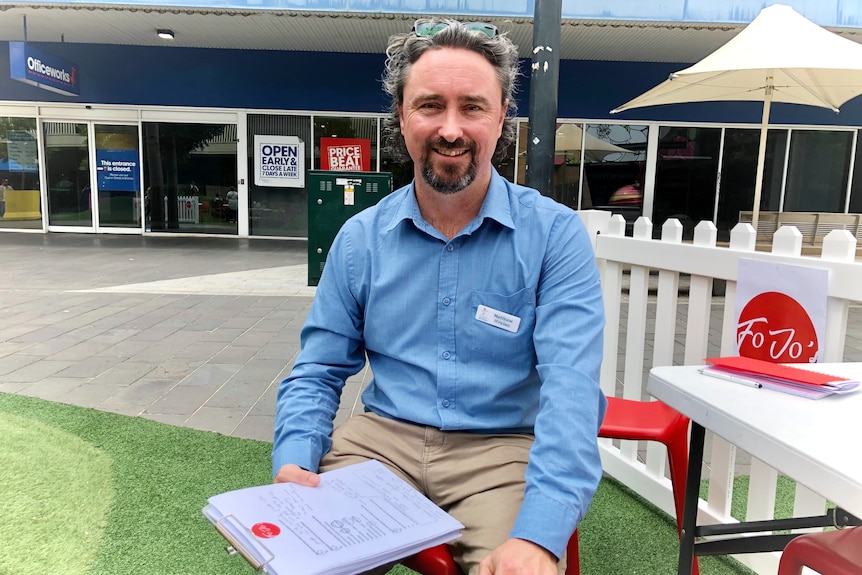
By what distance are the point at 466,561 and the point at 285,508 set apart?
0.41 meters

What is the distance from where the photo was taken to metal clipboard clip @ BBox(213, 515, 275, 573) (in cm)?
110

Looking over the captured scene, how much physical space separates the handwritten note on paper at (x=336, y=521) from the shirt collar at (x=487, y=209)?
2.16ft

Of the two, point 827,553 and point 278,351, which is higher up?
point 827,553

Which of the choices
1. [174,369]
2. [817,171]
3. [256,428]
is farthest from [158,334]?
[817,171]

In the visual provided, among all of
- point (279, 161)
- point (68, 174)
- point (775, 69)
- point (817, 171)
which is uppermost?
point (775, 69)

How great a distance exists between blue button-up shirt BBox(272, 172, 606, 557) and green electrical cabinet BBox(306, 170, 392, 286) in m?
5.74

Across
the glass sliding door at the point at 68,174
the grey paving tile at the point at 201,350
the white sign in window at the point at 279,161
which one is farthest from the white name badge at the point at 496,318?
the glass sliding door at the point at 68,174

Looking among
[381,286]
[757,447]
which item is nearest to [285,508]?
[381,286]

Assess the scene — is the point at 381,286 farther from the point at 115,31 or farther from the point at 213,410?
the point at 115,31

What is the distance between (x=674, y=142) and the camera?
12.3 m

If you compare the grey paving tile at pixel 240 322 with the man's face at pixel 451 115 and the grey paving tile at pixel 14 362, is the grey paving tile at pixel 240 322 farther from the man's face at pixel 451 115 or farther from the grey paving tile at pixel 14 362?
the man's face at pixel 451 115

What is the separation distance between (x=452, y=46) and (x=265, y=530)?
1.22 metres

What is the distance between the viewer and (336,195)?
7.34 meters

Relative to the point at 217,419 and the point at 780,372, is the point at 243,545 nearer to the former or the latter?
the point at 780,372
